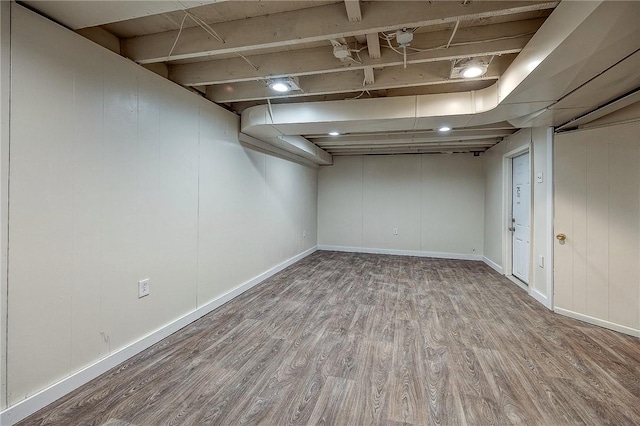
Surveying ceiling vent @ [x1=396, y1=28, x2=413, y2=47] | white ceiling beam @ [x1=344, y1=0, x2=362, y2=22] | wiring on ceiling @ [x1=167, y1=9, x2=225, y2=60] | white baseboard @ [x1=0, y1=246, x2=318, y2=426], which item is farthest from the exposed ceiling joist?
white baseboard @ [x1=0, y1=246, x2=318, y2=426]

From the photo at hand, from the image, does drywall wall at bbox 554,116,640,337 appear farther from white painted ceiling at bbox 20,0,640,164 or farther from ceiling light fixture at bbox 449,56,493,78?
ceiling light fixture at bbox 449,56,493,78

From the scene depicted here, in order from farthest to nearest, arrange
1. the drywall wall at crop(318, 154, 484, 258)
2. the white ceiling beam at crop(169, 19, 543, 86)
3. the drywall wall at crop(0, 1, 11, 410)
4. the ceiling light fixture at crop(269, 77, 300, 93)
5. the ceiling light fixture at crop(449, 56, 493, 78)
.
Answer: the drywall wall at crop(318, 154, 484, 258), the ceiling light fixture at crop(269, 77, 300, 93), the ceiling light fixture at crop(449, 56, 493, 78), the white ceiling beam at crop(169, 19, 543, 86), the drywall wall at crop(0, 1, 11, 410)

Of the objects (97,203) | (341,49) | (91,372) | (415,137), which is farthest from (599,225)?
(91,372)

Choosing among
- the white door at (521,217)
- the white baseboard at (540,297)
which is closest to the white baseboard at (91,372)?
the white baseboard at (540,297)

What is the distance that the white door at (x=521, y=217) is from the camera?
400 cm

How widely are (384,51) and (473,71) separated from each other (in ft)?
2.65

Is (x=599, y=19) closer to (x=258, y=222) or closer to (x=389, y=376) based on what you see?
(x=389, y=376)

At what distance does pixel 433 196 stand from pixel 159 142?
5.44 metres

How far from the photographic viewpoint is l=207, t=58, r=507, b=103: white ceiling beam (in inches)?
98.4

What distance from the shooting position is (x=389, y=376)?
2.02 meters

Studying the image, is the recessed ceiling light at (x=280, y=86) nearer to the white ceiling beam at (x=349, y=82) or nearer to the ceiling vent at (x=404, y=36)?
the white ceiling beam at (x=349, y=82)

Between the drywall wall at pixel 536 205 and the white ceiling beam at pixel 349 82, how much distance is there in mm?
1623

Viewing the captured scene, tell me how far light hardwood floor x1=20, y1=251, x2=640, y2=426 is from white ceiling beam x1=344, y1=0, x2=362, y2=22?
2.42 metres

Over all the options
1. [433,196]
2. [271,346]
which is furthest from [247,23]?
[433,196]
